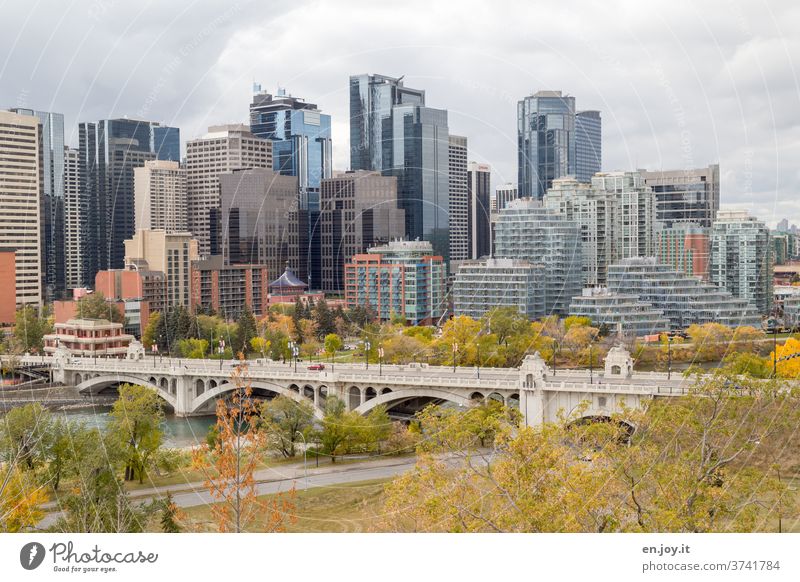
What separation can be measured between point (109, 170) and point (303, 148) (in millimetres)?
1232

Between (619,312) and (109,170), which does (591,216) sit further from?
(109,170)

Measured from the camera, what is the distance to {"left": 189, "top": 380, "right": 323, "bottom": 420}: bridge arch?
7.75m

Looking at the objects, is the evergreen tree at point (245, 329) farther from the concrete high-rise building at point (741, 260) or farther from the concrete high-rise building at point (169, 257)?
the concrete high-rise building at point (741, 260)

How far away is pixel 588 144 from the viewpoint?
22.6ft

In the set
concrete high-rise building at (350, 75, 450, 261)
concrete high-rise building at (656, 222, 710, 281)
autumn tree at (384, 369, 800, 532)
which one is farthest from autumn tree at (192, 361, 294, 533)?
concrete high-rise building at (656, 222, 710, 281)

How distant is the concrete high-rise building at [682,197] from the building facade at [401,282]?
2.89 meters

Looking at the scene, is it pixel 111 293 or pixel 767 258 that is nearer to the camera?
pixel 111 293

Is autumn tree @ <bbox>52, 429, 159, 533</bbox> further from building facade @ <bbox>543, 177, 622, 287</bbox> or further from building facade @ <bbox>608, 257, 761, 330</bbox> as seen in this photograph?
building facade @ <bbox>608, 257, 761, 330</bbox>

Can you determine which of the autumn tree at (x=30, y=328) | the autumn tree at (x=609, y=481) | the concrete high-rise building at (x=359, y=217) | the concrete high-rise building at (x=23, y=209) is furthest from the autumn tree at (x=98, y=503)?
the concrete high-rise building at (x=359, y=217)

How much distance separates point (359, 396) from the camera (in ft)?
27.7

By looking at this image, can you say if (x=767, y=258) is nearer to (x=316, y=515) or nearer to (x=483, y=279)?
(x=483, y=279)

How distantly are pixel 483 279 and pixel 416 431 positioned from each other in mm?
1903
